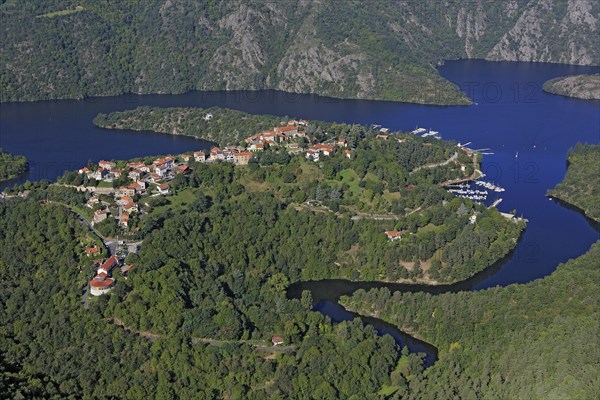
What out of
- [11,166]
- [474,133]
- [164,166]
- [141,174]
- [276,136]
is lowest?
[11,166]

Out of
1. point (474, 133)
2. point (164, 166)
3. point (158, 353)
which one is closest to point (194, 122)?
point (164, 166)

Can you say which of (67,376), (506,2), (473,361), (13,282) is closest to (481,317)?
(473,361)

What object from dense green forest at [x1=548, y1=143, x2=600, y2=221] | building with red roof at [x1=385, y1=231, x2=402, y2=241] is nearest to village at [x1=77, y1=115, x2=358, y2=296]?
building with red roof at [x1=385, y1=231, x2=402, y2=241]

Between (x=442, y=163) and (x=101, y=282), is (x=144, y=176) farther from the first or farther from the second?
(x=442, y=163)

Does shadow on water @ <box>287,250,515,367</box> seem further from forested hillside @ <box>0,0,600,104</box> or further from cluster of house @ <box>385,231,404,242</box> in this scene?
forested hillside @ <box>0,0,600,104</box>

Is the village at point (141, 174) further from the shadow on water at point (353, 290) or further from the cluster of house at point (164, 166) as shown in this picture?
the shadow on water at point (353, 290)

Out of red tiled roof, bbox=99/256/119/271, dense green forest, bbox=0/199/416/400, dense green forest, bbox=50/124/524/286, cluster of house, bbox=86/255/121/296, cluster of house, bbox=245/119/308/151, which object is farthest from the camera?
cluster of house, bbox=245/119/308/151
